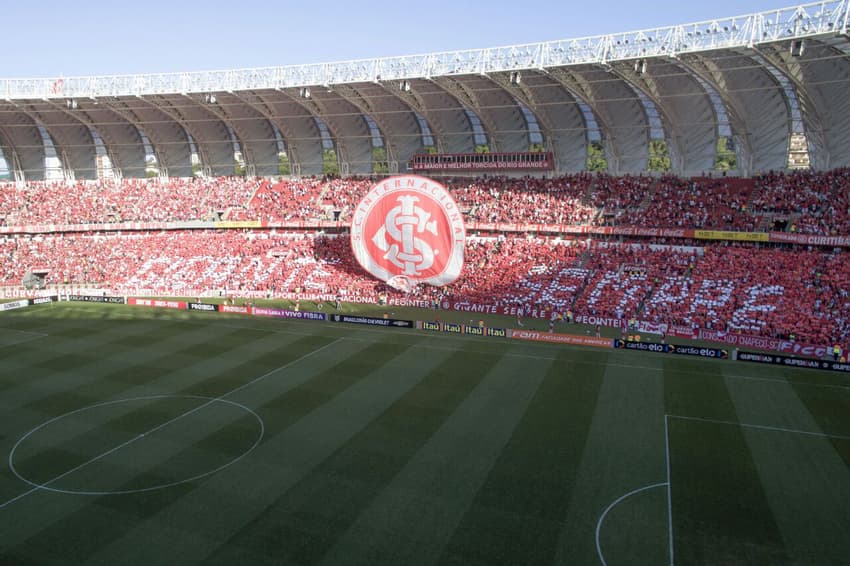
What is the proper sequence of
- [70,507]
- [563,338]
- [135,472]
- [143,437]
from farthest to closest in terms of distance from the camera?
[563,338] → [143,437] → [135,472] → [70,507]

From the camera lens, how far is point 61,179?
67.6 m

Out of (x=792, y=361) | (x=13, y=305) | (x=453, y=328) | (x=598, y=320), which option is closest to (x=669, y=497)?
(x=792, y=361)

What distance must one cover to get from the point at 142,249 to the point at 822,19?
57.8m

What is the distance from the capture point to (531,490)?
17.2 metres

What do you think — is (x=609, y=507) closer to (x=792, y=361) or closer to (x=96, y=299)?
(x=792, y=361)

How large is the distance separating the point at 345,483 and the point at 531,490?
5.59 m

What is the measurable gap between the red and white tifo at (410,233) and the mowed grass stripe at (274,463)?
11.1 metres

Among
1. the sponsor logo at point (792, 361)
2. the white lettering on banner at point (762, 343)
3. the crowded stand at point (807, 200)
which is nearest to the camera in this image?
the sponsor logo at point (792, 361)

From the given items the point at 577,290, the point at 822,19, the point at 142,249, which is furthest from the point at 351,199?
the point at 822,19

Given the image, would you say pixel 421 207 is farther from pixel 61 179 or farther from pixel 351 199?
pixel 61 179

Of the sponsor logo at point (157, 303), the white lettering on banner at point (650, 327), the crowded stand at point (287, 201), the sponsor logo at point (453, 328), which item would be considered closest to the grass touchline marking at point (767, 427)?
the white lettering on banner at point (650, 327)

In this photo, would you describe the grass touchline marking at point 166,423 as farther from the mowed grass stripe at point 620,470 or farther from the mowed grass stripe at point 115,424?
the mowed grass stripe at point 620,470

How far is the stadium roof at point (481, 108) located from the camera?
3950cm

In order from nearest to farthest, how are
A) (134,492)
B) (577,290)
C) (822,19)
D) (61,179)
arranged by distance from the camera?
(134,492) → (822,19) → (577,290) → (61,179)
